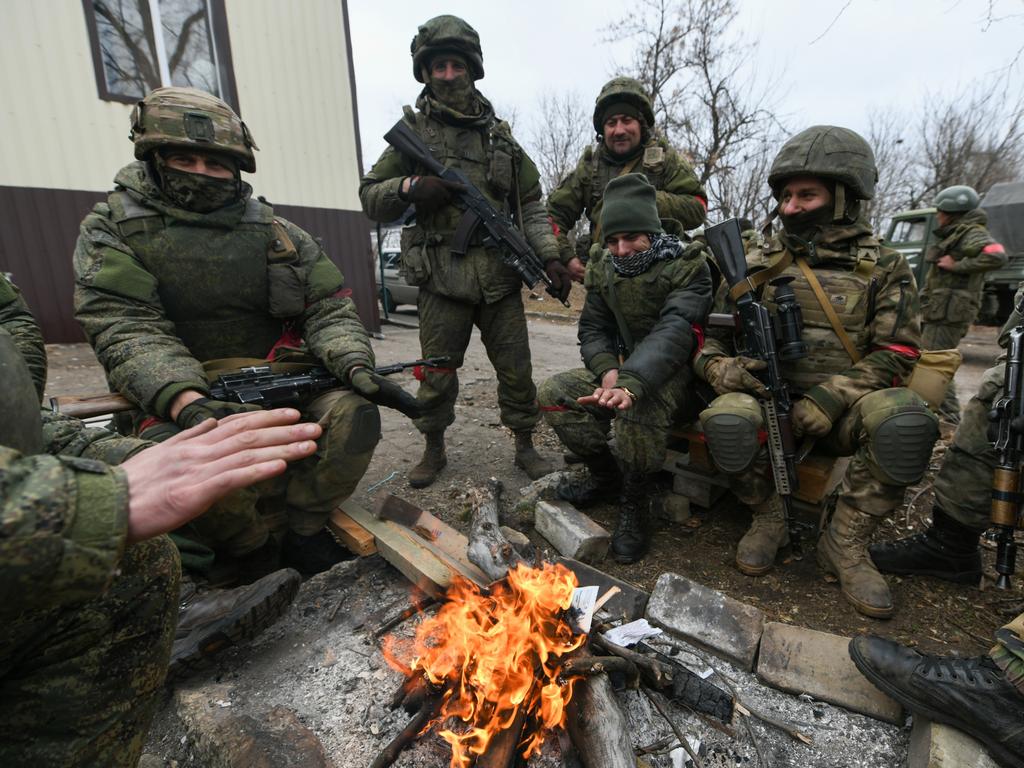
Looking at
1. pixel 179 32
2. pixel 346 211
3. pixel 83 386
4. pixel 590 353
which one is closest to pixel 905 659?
pixel 590 353

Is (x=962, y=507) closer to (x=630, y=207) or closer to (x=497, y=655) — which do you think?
(x=630, y=207)

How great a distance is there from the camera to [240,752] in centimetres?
145

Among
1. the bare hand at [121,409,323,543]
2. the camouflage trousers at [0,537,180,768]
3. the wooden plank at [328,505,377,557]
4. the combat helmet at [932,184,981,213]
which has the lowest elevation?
the wooden plank at [328,505,377,557]

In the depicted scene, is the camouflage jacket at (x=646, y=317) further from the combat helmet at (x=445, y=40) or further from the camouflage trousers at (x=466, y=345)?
the combat helmet at (x=445, y=40)

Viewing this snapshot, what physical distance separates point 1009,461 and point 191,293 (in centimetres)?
359

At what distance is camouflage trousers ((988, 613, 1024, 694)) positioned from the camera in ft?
4.91

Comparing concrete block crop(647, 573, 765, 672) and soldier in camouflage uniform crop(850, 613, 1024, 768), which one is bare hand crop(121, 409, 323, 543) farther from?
soldier in camouflage uniform crop(850, 613, 1024, 768)

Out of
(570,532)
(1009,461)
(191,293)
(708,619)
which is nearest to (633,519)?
(570,532)

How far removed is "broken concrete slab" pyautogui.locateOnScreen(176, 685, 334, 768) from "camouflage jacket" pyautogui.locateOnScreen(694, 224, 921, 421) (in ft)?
7.57

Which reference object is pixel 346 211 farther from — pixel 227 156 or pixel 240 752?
pixel 240 752

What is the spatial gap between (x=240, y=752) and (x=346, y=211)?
7722mm

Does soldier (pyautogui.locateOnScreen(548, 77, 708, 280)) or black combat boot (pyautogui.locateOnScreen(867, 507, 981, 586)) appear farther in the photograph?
soldier (pyautogui.locateOnScreen(548, 77, 708, 280))

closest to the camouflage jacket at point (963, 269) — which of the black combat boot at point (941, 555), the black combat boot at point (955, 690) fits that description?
the black combat boot at point (941, 555)

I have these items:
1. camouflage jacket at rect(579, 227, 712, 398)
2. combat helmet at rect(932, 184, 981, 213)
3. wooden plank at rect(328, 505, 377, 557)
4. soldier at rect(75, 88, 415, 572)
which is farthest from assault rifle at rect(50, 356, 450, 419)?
combat helmet at rect(932, 184, 981, 213)
